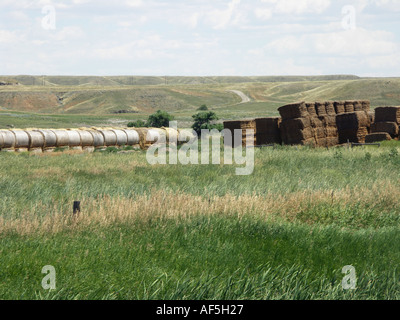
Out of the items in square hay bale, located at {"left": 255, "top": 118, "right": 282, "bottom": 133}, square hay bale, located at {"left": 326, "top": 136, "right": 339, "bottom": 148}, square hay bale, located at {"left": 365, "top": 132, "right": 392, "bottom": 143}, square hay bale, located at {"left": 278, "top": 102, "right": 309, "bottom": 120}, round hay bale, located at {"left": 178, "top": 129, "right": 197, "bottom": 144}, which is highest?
square hay bale, located at {"left": 278, "top": 102, "right": 309, "bottom": 120}

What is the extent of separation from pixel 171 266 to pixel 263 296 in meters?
1.52

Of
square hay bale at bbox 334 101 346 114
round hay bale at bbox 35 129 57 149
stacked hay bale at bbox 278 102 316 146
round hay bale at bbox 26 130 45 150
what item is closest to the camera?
stacked hay bale at bbox 278 102 316 146

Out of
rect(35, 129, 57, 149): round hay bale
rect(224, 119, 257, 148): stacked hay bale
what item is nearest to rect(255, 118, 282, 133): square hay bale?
rect(224, 119, 257, 148): stacked hay bale

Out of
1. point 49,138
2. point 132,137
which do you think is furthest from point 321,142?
point 49,138

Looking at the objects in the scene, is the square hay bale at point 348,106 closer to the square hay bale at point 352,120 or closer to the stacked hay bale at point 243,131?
the square hay bale at point 352,120

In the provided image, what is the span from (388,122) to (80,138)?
1874 cm

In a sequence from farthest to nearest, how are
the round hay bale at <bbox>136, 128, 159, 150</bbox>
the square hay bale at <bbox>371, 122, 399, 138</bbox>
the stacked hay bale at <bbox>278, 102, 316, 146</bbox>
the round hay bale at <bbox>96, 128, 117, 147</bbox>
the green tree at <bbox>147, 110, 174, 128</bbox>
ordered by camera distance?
the green tree at <bbox>147, 110, 174, 128</bbox>, the round hay bale at <bbox>136, 128, 159, 150</bbox>, the round hay bale at <bbox>96, 128, 117, 147</bbox>, the square hay bale at <bbox>371, 122, 399, 138</bbox>, the stacked hay bale at <bbox>278, 102, 316, 146</bbox>

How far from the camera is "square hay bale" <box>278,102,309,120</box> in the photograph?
27.4m

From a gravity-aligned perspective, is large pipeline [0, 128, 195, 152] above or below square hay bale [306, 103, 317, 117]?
below

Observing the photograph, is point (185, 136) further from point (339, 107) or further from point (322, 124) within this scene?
point (322, 124)

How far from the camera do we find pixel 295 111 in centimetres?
2747

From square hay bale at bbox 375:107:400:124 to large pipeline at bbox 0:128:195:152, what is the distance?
1416 cm

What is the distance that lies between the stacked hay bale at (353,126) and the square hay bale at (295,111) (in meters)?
3.01

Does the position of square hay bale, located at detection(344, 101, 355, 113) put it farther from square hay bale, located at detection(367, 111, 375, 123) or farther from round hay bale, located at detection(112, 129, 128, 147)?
round hay bale, located at detection(112, 129, 128, 147)
